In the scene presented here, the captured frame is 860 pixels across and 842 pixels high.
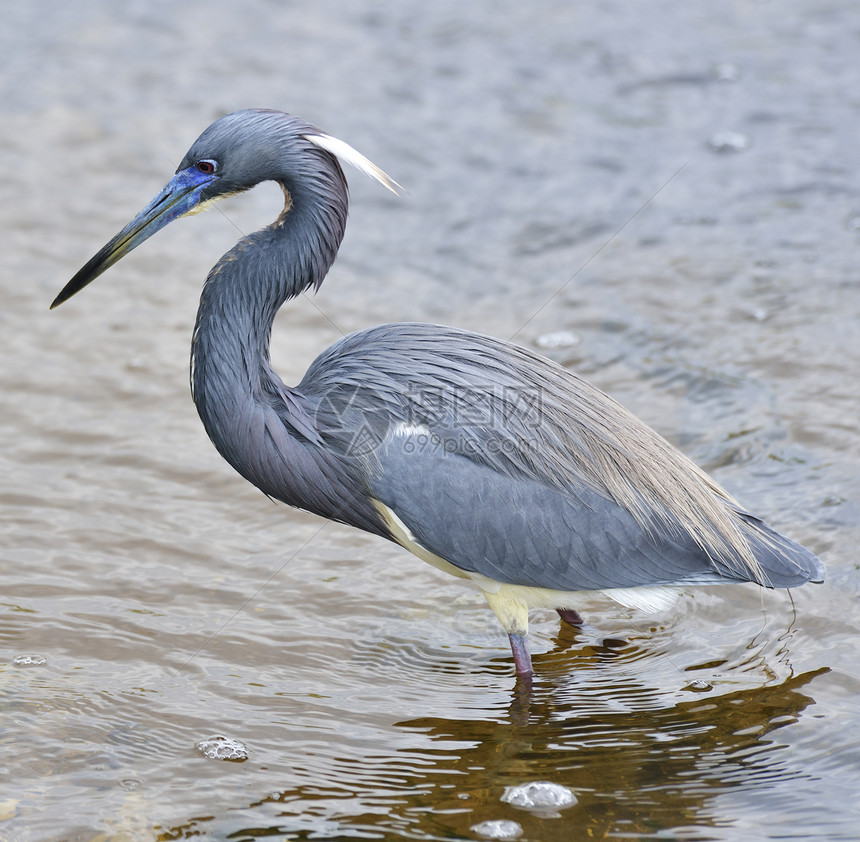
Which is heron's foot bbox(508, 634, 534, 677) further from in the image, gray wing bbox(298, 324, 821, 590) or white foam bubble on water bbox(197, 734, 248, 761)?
white foam bubble on water bbox(197, 734, 248, 761)

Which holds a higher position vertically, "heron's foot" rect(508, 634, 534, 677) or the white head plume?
the white head plume

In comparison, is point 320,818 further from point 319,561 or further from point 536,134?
point 536,134

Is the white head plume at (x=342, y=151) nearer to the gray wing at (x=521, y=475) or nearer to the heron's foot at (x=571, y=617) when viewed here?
the gray wing at (x=521, y=475)

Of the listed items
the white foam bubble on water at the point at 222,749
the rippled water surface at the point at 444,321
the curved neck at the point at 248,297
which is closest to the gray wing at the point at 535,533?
the rippled water surface at the point at 444,321

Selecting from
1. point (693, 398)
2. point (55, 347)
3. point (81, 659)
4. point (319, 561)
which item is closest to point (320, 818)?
point (81, 659)

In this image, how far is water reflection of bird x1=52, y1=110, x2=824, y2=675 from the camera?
460 centimetres

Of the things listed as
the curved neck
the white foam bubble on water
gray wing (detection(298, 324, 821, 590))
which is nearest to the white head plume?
the curved neck

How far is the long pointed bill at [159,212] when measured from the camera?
4574mm

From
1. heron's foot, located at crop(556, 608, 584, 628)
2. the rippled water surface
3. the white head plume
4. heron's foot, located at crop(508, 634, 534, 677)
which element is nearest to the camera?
the rippled water surface

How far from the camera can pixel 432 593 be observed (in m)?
5.50

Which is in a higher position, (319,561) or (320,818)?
(319,561)

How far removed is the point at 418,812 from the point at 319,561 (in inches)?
74.4

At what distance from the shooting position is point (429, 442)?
182 inches

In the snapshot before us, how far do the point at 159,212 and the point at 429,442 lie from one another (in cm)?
143
